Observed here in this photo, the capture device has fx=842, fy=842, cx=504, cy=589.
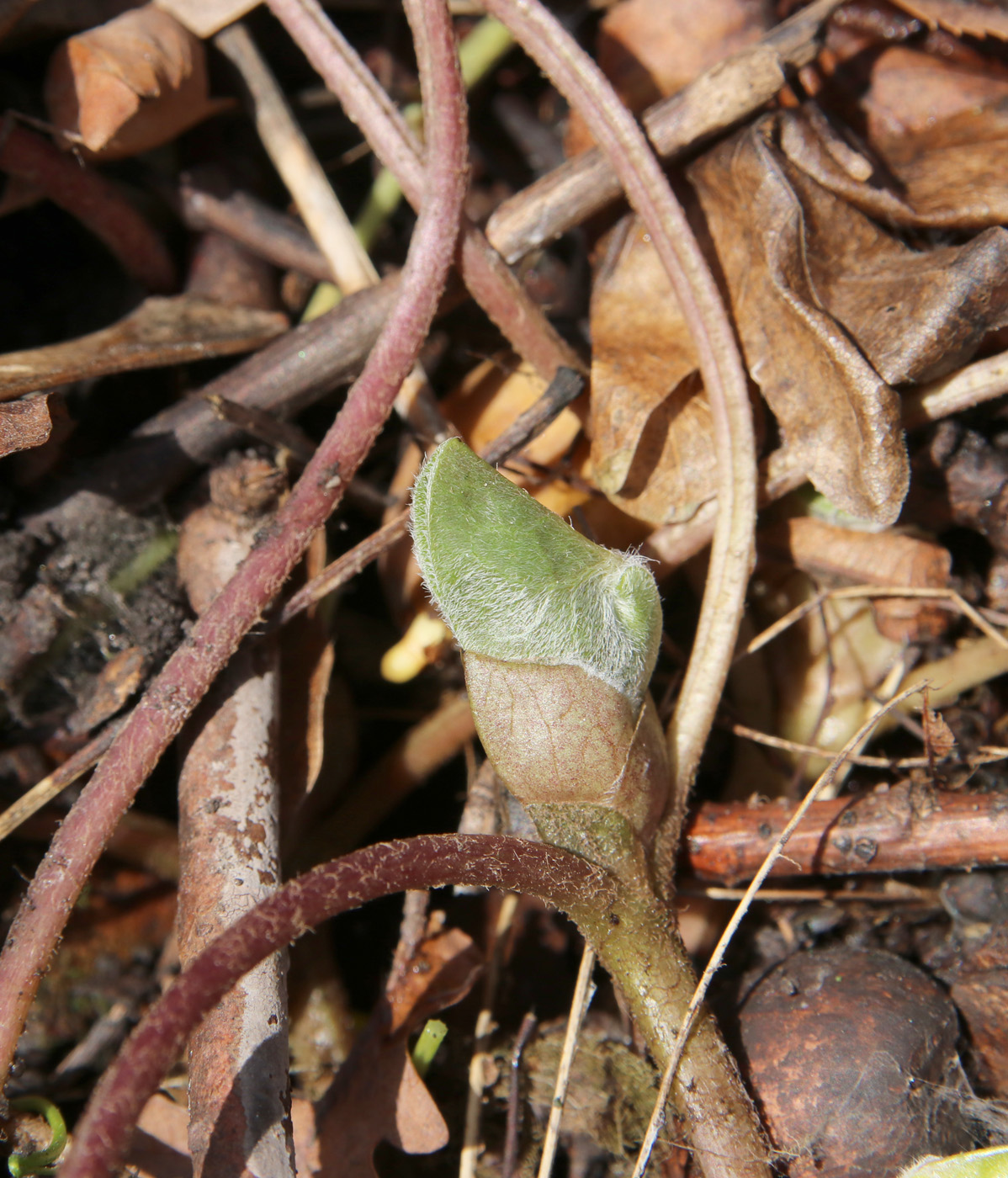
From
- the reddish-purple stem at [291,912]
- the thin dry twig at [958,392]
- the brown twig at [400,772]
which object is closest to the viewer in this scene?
the reddish-purple stem at [291,912]

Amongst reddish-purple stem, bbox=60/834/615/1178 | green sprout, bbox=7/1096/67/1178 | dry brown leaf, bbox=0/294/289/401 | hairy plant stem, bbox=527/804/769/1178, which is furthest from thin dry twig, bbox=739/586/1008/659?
green sprout, bbox=7/1096/67/1178

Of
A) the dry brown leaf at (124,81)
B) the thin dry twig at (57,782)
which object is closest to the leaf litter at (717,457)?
the dry brown leaf at (124,81)

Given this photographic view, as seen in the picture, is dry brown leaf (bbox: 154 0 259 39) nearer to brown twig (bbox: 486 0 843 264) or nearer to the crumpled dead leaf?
brown twig (bbox: 486 0 843 264)

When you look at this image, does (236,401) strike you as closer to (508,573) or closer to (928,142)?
(508,573)

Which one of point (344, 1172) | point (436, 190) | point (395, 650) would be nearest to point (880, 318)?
point (436, 190)

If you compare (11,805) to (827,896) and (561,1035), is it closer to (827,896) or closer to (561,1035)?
(561,1035)

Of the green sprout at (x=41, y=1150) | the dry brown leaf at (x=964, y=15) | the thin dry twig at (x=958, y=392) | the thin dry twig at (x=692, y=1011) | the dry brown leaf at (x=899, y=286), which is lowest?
the thin dry twig at (x=692, y=1011)

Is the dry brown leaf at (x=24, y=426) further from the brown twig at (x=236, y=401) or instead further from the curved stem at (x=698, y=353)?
the curved stem at (x=698, y=353)
